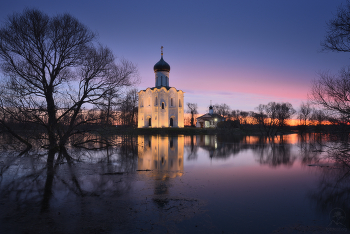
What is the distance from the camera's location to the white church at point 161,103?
4381 cm

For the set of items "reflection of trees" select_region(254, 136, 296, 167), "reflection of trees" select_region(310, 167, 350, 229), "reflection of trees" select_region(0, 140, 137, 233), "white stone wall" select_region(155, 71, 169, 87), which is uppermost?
"white stone wall" select_region(155, 71, 169, 87)

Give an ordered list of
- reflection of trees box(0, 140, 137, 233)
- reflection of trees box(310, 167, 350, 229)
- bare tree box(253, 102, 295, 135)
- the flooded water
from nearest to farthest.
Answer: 1. the flooded water
2. reflection of trees box(0, 140, 137, 233)
3. reflection of trees box(310, 167, 350, 229)
4. bare tree box(253, 102, 295, 135)

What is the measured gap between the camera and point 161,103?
44.3m

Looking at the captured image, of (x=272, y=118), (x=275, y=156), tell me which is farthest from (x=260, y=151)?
(x=272, y=118)

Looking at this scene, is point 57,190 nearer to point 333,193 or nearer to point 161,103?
point 333,193

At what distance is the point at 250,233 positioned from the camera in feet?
11.6

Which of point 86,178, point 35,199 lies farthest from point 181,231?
point 86,178

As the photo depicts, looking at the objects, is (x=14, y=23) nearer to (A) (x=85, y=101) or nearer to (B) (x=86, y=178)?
(A) (x=85, y=101)

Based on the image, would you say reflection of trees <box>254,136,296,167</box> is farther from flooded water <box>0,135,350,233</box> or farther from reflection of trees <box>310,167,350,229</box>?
reflection of trees <box>310,167,350,229</box>

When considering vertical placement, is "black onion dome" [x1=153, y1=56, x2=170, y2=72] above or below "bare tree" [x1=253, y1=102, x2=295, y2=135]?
above

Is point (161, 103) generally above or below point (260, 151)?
above

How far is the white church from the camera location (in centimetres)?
4381

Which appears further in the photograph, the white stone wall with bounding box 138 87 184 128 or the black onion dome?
the black onion dome

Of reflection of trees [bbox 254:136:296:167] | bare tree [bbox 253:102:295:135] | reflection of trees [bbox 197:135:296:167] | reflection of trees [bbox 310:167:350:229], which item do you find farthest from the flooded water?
bare tree [bbox 253:102:295:135]
